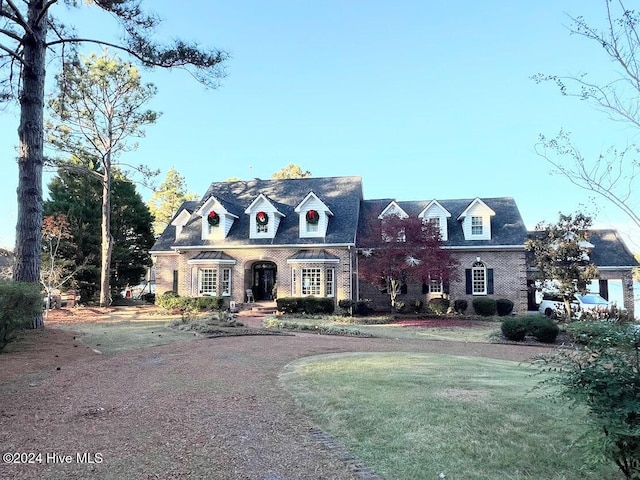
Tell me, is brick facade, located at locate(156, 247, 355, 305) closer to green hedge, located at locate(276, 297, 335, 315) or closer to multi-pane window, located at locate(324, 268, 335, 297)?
multi-pane window, located at locate(324, 268, 335, 297)

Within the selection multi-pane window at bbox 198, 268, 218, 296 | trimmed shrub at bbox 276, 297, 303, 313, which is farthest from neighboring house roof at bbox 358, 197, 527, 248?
multi-pane window at bbox 198, 268, 218, 296

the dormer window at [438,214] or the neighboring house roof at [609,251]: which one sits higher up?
the dormer window at [438,214]

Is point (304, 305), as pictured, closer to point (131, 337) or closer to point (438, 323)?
point (438, 323)

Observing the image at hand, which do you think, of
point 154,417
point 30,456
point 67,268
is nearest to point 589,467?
point 154,417

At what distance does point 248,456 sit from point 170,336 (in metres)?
10.8

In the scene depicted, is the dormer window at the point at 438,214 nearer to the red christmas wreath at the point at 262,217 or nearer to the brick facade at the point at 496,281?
the brick facade at the point at 496,281

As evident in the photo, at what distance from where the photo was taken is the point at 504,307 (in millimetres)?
23922

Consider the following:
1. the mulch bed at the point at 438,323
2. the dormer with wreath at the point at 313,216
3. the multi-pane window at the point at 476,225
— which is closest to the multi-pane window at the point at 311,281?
the dormer with wreath at the point at 313,216

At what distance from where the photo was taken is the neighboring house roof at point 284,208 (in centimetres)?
2588

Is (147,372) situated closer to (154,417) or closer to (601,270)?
(154,417)

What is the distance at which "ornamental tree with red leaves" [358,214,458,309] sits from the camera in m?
21.4

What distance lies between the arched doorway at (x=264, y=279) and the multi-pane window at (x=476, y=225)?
1288 centimetres

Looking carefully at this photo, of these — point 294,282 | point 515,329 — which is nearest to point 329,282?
point 294,282

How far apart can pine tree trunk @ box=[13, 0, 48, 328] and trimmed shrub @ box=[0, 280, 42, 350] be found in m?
3.52
